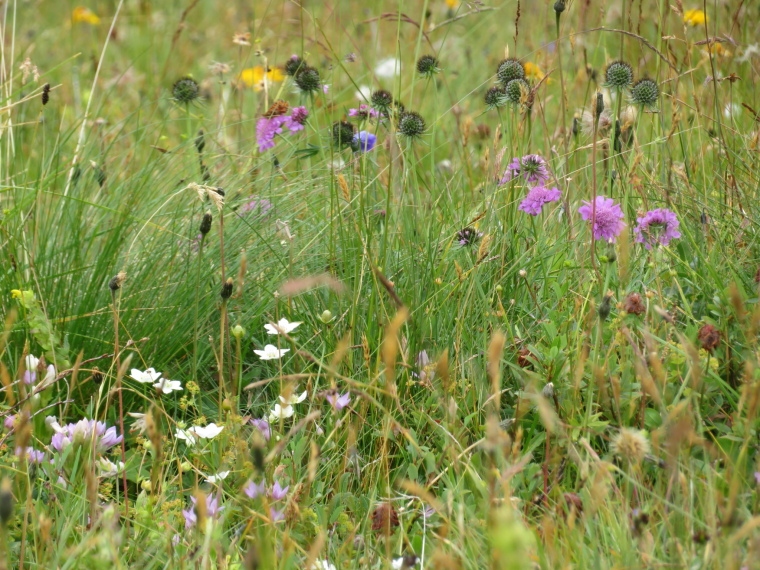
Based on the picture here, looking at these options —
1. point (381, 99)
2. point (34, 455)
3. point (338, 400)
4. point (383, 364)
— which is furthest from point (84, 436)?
point (381, 99)

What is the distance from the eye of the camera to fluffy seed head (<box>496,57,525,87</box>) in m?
1.99

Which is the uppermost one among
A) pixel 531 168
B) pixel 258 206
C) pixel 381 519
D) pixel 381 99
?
pixel 381 99

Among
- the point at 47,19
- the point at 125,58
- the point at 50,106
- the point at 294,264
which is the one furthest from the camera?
the point at 47,19

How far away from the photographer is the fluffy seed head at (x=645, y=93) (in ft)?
6.56

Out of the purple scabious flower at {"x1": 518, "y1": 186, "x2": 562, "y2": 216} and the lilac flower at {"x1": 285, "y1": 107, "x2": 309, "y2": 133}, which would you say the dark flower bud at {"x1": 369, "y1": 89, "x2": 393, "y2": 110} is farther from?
the purple scabious flower at {"x1": 518, "y1": 186, "x2": 562, "y2": 216}

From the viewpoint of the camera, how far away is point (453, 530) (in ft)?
4.05

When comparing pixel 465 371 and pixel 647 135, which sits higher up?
pixel 647 135

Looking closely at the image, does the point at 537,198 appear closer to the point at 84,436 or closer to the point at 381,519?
the point at 381,519

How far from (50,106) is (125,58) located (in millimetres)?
1803

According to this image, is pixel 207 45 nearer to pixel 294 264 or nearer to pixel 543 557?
pixel 294 264

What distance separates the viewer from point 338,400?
→ 1486mm

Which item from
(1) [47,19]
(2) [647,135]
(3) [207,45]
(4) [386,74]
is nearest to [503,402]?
(2) [647,135]

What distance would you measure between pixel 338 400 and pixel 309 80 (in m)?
1.01

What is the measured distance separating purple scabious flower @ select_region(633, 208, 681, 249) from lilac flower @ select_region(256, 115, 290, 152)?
1.04 m
